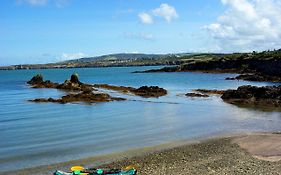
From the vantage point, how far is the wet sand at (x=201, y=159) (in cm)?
1808

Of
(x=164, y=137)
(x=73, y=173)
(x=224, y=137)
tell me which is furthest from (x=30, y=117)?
(x=73, y=173)

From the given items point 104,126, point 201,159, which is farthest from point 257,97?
point 201,159

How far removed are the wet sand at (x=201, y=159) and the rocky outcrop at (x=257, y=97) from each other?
18.5 meters

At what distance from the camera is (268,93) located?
1757 inches

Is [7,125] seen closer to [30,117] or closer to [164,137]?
[30,117]

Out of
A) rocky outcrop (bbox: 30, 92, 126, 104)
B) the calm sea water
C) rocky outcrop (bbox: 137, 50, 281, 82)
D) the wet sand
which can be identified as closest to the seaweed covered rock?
rocky outcrop (bbox: 30, 92, 126, 104)

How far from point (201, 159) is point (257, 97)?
27.4 meters

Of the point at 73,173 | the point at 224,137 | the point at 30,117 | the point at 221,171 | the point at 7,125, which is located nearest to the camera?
the point at 73,173

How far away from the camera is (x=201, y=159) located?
20.1 meters

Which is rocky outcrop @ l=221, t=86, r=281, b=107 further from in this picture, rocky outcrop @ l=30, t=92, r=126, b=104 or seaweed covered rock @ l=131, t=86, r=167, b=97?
rocky outcrop @ l=30, t=92, r=126, b=104

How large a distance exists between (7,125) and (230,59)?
103063mm

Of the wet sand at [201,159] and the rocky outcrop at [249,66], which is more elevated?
the rocky outcrop at [249,66]

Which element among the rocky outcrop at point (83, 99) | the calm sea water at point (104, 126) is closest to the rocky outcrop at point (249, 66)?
the rocky outcrop at point (83, 99)

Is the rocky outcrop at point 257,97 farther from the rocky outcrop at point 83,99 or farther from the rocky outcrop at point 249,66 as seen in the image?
the rocky outcrop at point 249,66
